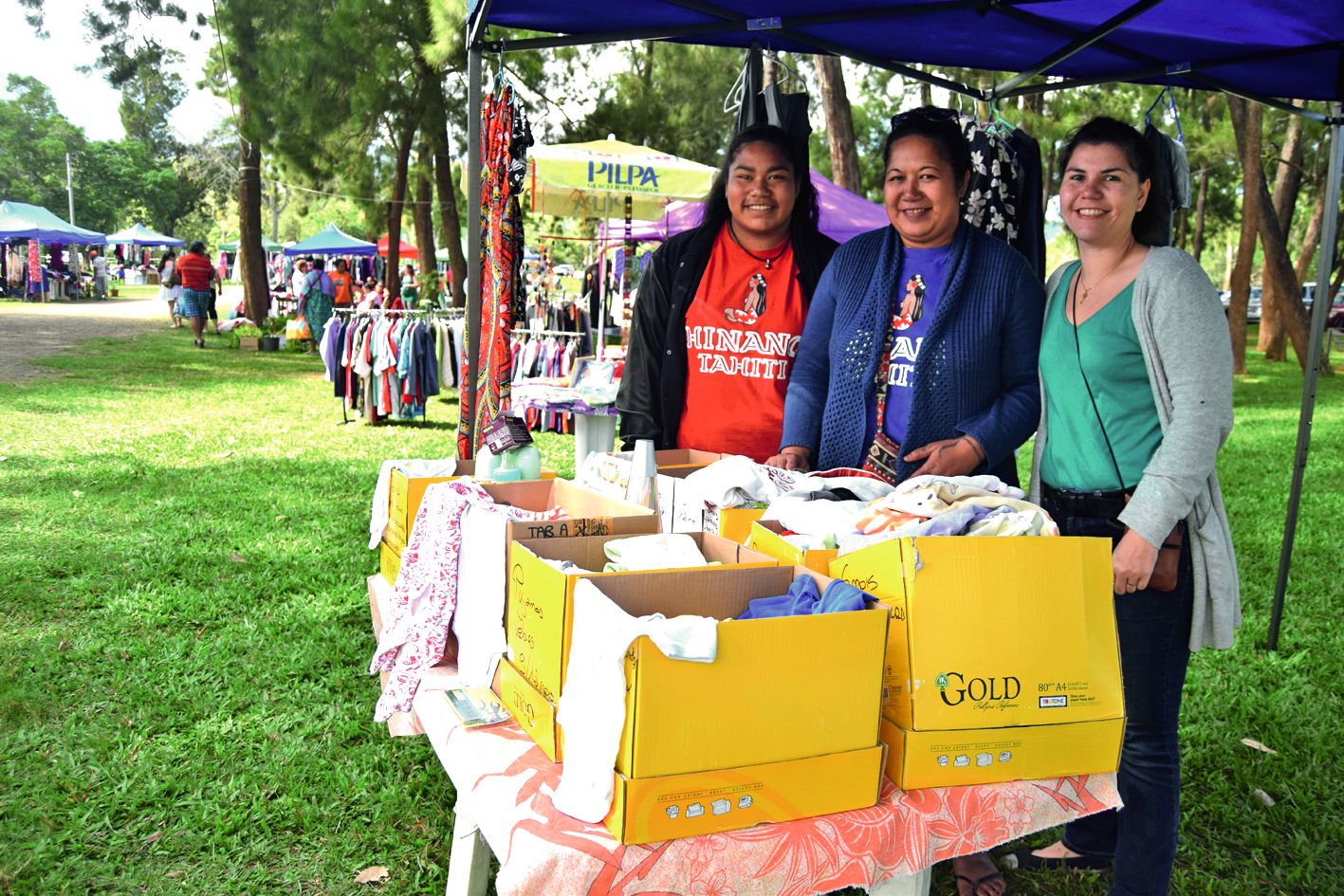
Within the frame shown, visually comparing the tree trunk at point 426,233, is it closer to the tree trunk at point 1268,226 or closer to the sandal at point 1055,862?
the tree trunk at point 1268,226

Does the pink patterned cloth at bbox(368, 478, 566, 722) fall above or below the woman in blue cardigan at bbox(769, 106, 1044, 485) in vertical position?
below

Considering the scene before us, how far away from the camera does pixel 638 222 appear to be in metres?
12.4

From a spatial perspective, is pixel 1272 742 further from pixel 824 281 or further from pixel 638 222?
pixel 638 222

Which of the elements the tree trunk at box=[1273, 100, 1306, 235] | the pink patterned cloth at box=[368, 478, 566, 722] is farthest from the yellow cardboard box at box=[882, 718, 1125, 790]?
the tree trunk at box=[1273, 100, 1306, 235]

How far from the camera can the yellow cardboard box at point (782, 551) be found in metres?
1.78

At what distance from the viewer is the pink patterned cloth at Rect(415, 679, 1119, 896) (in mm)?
1342

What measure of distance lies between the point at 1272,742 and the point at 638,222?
32.4 ft

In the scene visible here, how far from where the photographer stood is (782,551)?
6.01ft

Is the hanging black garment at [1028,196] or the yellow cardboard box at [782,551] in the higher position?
the hanging black garment at [1028,196]

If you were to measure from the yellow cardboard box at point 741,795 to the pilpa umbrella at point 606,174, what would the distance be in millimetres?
8018

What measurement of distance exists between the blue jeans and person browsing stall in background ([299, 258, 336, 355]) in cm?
1744

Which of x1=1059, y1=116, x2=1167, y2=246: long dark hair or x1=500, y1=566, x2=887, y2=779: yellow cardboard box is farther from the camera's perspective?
x1=1059, y1=116, x2=1167, y2=246: long dark hair

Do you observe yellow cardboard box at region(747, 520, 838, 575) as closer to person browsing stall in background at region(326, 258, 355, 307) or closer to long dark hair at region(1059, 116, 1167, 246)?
long dark hair at region(1059, 116, 1167, 246)

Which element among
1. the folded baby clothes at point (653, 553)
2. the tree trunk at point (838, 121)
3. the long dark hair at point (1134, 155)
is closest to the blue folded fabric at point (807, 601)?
the folded baby clothes at point (653, 553)
